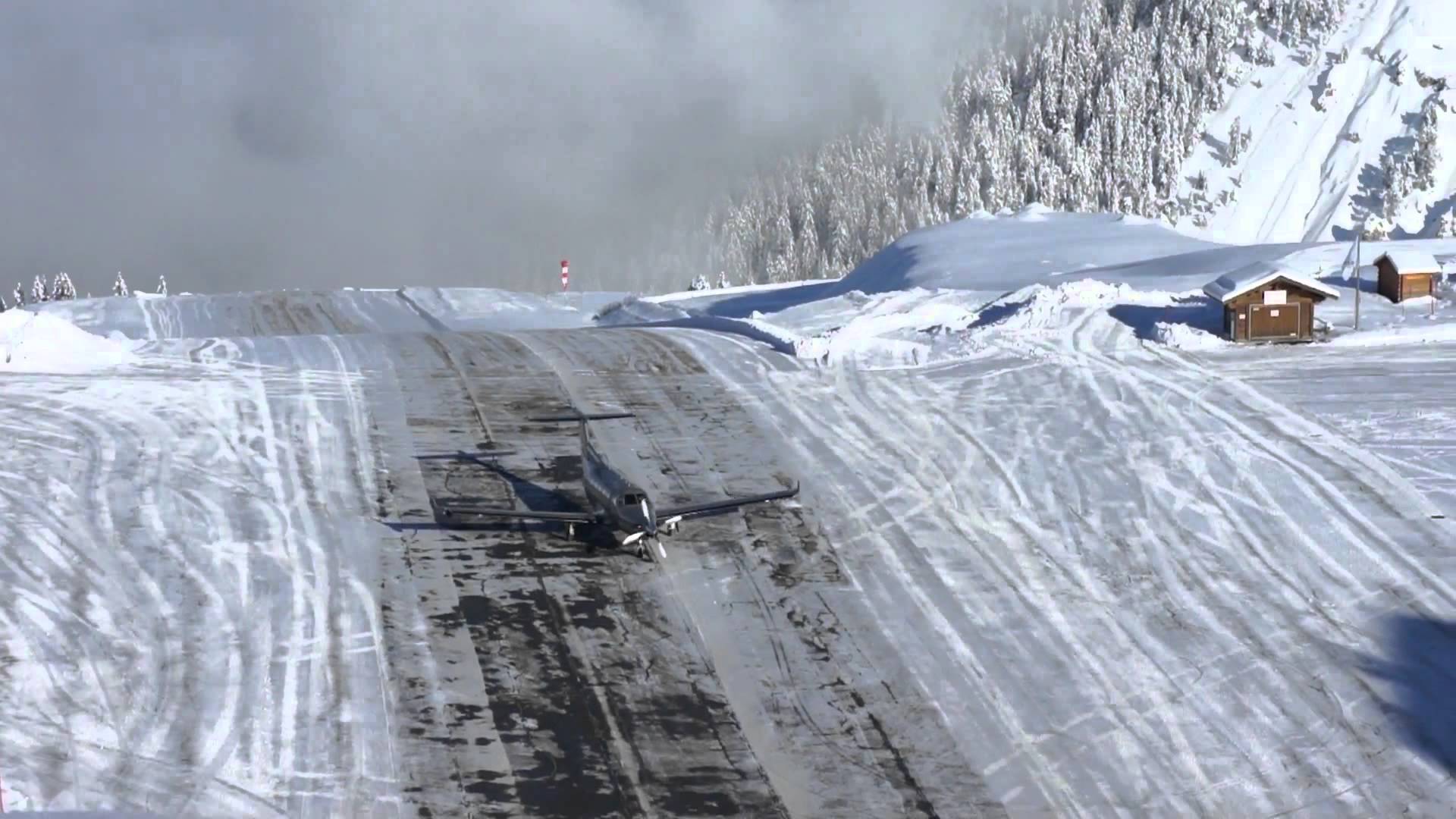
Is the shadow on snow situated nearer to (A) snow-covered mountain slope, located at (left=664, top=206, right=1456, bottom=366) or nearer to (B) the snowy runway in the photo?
(A) snow-covered mountain slope, located at (left=664, top=206, right=1456, bottom=366)

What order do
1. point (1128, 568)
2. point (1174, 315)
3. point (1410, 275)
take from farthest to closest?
point (1410, 275) < point (1174, 315) < point (1128, 568)

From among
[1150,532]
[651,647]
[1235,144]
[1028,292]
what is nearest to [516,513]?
[651,647]

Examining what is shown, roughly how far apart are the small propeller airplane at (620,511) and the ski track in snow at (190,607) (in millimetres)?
3742

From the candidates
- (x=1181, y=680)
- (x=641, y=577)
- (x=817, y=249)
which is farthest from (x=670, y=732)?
(x=817, y=249)

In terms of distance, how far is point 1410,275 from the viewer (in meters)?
50.2

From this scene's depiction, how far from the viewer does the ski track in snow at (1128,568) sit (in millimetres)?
25406

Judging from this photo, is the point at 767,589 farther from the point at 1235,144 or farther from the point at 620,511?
the point at 1235,144

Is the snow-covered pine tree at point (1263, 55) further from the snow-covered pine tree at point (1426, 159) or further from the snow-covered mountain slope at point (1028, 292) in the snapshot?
the snow-covered mountain slope at point (1028, 292)

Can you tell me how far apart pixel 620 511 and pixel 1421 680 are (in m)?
14.6

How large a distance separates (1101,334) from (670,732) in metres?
26.0

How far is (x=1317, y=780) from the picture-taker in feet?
81.6

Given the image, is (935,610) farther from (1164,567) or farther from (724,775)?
(724,775)

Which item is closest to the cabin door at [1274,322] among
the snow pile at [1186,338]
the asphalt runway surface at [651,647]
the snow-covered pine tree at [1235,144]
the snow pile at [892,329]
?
the snow pile at [1186,338]

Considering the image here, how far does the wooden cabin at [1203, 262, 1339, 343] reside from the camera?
45906mm
